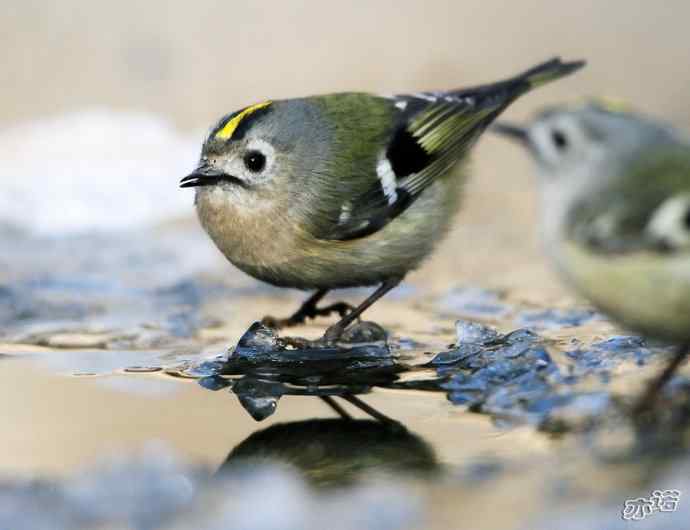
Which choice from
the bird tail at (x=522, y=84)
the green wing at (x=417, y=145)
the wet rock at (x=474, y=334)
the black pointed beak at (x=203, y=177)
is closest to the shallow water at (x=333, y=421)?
the wet rock at (x=474, y=334)

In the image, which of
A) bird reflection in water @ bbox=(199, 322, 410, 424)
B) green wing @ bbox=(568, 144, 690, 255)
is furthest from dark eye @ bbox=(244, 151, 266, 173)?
green wing @ bbox=(568, 144, 690, 255)

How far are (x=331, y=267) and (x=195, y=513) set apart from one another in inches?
55.0

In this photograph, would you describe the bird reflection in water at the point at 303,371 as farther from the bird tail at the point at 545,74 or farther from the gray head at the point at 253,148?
the bird tail at the point at 545,74

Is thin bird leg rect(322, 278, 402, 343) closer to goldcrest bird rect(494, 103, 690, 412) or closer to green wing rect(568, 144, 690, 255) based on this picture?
goldcrest bird rect(494, 103, 690, 412)

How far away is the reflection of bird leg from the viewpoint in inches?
118

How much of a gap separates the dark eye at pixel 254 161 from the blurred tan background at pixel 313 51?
2411mm

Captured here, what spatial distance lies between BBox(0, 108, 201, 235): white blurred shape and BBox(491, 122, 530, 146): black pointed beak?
331cm

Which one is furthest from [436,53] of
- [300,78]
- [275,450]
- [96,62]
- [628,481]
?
[628,481]

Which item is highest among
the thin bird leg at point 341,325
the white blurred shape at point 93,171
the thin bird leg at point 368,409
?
the white blurred shape at point 93,171

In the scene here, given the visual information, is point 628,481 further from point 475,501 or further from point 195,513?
point 195,513

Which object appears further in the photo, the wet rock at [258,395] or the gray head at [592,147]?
the wet rock at [258,395]

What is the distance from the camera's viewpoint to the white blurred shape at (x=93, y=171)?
5828mm

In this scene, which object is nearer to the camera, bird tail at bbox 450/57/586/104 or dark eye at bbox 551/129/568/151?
dark eye at bbox 551/129/568/151

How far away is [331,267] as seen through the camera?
3.74 metres
